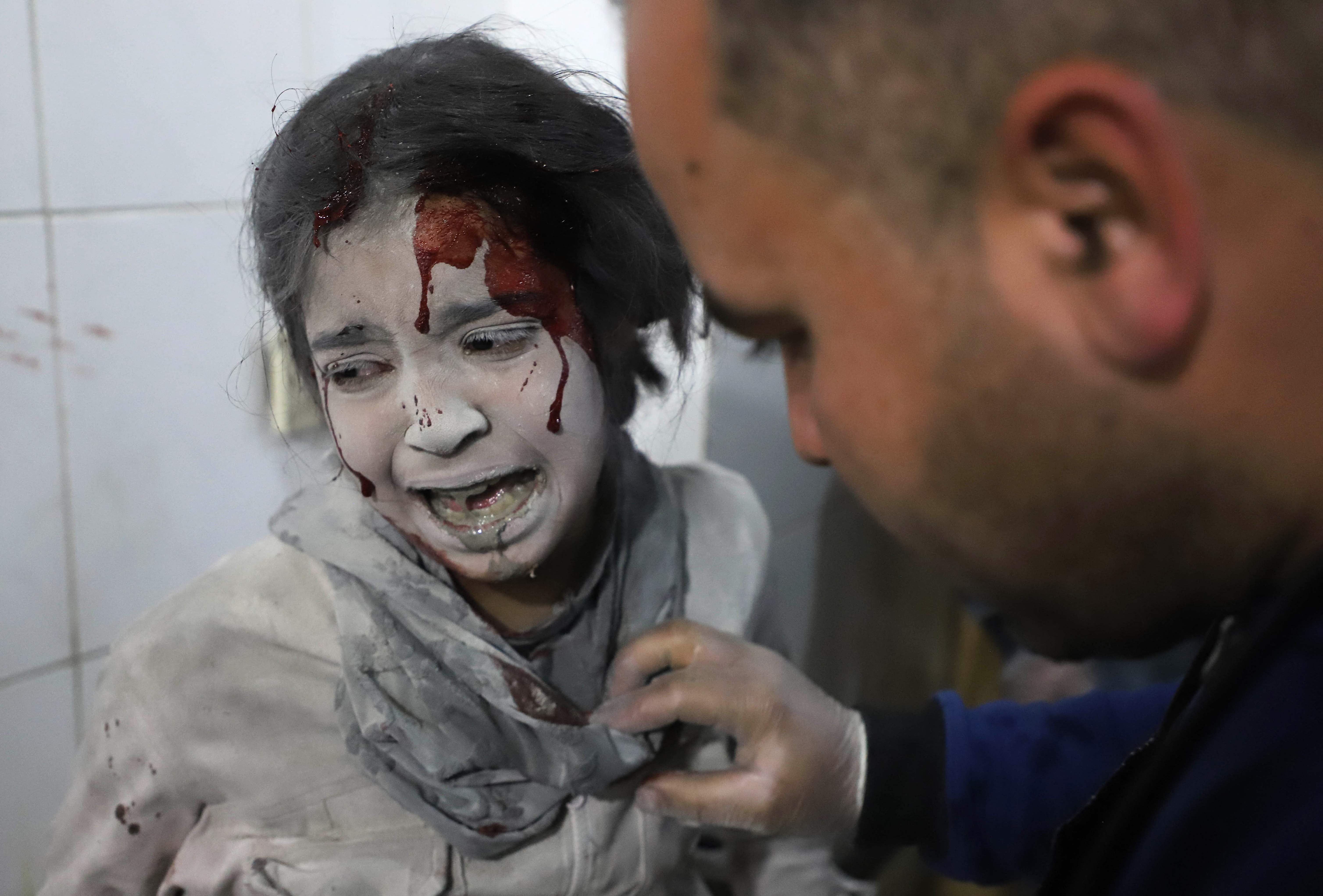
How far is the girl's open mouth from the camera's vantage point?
54 centimetres

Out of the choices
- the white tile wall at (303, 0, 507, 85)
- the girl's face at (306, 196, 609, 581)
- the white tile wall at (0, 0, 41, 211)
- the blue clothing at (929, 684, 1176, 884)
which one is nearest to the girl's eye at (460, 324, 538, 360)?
the girl's face at (306, 196, 609, 581)

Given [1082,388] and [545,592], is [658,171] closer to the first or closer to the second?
[1082,388]

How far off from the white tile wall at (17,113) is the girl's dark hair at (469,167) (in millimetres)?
123

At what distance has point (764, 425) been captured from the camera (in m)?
1.00

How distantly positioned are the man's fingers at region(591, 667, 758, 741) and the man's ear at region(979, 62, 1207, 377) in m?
0.39

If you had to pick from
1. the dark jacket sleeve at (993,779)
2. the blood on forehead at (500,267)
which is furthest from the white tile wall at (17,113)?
the dark jacket sleeve at (993,779)

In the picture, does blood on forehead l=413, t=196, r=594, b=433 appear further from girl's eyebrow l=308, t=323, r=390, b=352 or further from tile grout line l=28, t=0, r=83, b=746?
tile grout line l=28, t=0, r=83, b=746

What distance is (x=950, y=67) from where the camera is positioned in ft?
0.88

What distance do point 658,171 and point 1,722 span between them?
21.8 inches

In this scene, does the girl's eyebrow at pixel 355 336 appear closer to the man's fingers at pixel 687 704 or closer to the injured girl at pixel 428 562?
the injured girl at pixel 428 562

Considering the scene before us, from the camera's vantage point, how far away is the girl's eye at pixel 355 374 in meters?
0.52

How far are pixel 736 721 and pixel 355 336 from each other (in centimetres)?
33

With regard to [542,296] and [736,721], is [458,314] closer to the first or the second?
[542,296]

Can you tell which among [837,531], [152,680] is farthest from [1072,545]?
[837,531]
